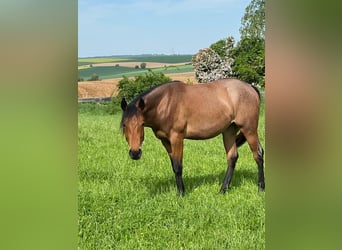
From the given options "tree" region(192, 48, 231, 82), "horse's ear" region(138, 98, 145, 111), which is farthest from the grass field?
"tree" region(192, 48, 231, 82)

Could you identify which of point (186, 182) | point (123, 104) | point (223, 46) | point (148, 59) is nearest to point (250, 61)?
point (223, 46)

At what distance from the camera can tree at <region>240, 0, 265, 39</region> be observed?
40.1 inches

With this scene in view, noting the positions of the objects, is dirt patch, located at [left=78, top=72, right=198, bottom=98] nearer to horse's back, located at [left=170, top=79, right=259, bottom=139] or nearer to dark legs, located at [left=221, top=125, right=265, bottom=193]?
horse's back, located at [left=170, top=79, right=259, bottom=139]

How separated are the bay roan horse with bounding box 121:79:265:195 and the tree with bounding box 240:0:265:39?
0.92 ft

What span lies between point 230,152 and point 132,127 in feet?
1.30

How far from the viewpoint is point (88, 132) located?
128cm

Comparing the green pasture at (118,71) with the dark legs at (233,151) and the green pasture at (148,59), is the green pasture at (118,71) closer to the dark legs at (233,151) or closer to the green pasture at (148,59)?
the green pasture at (148,59)
